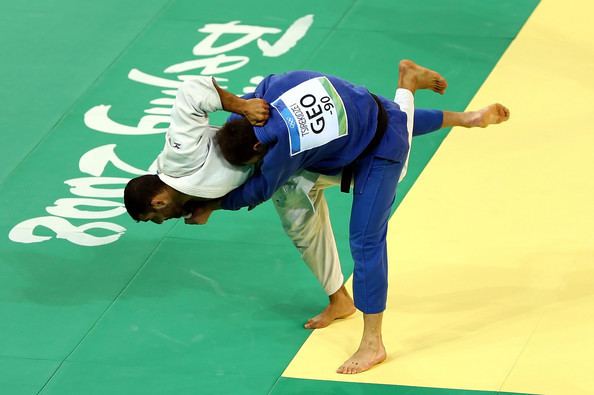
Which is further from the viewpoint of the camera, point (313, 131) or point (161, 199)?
point (161, 199)

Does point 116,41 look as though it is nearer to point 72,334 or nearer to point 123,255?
point 123,255

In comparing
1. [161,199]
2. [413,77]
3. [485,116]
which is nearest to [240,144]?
[161,199]

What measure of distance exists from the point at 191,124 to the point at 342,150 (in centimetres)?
70

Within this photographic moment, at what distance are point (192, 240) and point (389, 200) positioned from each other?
1589 millimetres

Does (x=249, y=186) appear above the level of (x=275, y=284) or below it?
above

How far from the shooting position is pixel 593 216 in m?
7.43

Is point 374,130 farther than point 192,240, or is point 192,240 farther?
point 192,240

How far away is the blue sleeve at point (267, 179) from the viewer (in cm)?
598

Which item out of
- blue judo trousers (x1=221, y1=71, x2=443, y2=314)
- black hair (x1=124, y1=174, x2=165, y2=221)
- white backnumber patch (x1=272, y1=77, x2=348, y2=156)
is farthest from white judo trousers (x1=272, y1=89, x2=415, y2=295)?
black hair (x1=124, y1=174, x2=165, y2=221)

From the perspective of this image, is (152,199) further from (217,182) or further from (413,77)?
(413,77)

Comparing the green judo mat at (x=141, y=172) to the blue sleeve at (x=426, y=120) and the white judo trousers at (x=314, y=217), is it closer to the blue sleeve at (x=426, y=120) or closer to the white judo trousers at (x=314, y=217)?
the white judo trousers at (x=314, y=217)

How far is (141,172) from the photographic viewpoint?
26.5ft

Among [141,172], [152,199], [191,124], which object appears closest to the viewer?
[191,124]

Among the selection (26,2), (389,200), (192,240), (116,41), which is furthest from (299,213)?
(26,2)
